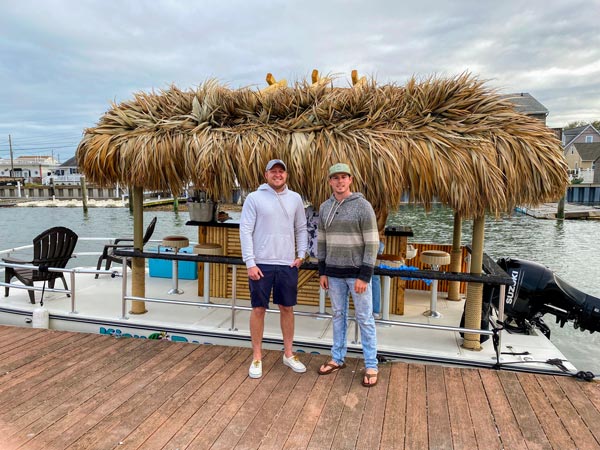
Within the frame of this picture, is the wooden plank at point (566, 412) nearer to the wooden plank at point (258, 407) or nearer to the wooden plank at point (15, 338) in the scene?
the wooden plank at point (258, 407)

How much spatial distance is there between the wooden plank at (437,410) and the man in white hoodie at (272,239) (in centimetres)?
131

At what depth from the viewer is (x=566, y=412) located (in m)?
3.05

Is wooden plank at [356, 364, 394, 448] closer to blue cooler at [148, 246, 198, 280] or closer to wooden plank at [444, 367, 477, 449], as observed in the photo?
wooden plank at [444, 367, 477, 449]

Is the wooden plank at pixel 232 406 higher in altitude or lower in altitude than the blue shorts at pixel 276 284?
lower

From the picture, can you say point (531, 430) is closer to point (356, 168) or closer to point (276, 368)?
point (276, 368)

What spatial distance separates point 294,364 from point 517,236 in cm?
2287

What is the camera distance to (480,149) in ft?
12.9

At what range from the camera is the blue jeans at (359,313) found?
3.35 meters

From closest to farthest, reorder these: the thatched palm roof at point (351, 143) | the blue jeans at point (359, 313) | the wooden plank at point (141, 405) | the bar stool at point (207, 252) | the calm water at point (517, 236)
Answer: the wooden plank at point (141, 405) < the blue jeans at point (359, 313) < the thatched palm roof at point (351, 143) < the bar stool at point (207, 252) < the calm water at point (517, 236)

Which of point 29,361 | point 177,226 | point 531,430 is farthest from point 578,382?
point 177,226

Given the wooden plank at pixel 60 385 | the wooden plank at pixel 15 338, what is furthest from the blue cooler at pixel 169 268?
the wooden plank at pixel 60 385

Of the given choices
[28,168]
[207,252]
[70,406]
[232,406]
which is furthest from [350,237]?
[28,168]

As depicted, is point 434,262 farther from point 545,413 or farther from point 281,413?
point 281,413

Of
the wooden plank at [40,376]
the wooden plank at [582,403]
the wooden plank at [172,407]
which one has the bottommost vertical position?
the wooden plank at [40,376]
